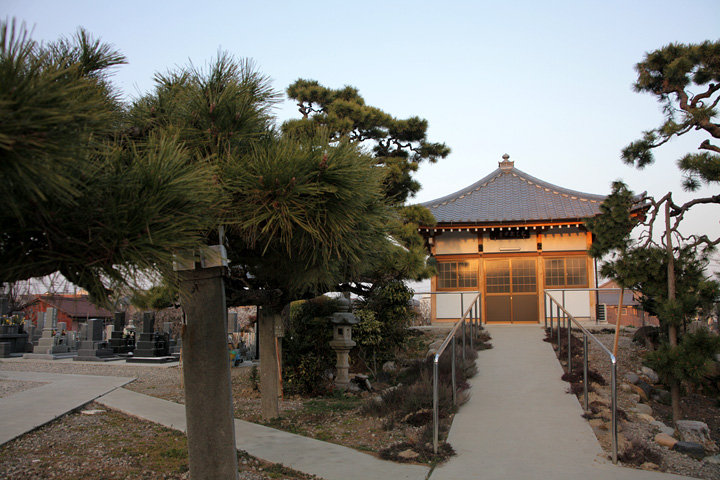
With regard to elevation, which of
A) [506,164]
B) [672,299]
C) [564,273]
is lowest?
[672,299]

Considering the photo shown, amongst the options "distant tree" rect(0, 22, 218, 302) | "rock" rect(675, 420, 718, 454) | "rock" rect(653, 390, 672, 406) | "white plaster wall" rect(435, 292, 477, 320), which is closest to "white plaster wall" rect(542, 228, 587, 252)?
"white plaster wall" rect(435, 292, 477, 320)

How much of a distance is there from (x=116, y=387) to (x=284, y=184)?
26.8 feet

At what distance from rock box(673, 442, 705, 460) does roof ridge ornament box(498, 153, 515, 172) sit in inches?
531

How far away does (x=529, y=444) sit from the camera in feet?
19.3

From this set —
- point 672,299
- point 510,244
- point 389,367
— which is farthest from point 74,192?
point 510,244

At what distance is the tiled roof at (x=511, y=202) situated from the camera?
15445 millimetres

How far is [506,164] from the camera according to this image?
738 inches

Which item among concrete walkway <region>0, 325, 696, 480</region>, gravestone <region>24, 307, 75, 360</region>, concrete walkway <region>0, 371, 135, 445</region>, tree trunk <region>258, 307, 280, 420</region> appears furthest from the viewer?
gravestone <region>24, 307, 75, 360</region>

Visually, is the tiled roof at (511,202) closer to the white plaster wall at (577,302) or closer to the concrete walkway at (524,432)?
the white plaster wall at (577,302)

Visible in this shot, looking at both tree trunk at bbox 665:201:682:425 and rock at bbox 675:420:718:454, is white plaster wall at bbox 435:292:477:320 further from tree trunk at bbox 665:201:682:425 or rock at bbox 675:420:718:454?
rock at bbox 675:420:718:454

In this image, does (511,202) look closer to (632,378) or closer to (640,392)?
(632,378)

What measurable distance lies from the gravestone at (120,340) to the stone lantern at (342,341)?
10996 mm

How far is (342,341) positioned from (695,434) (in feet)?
17.7

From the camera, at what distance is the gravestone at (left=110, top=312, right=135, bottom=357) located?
1816 cm
